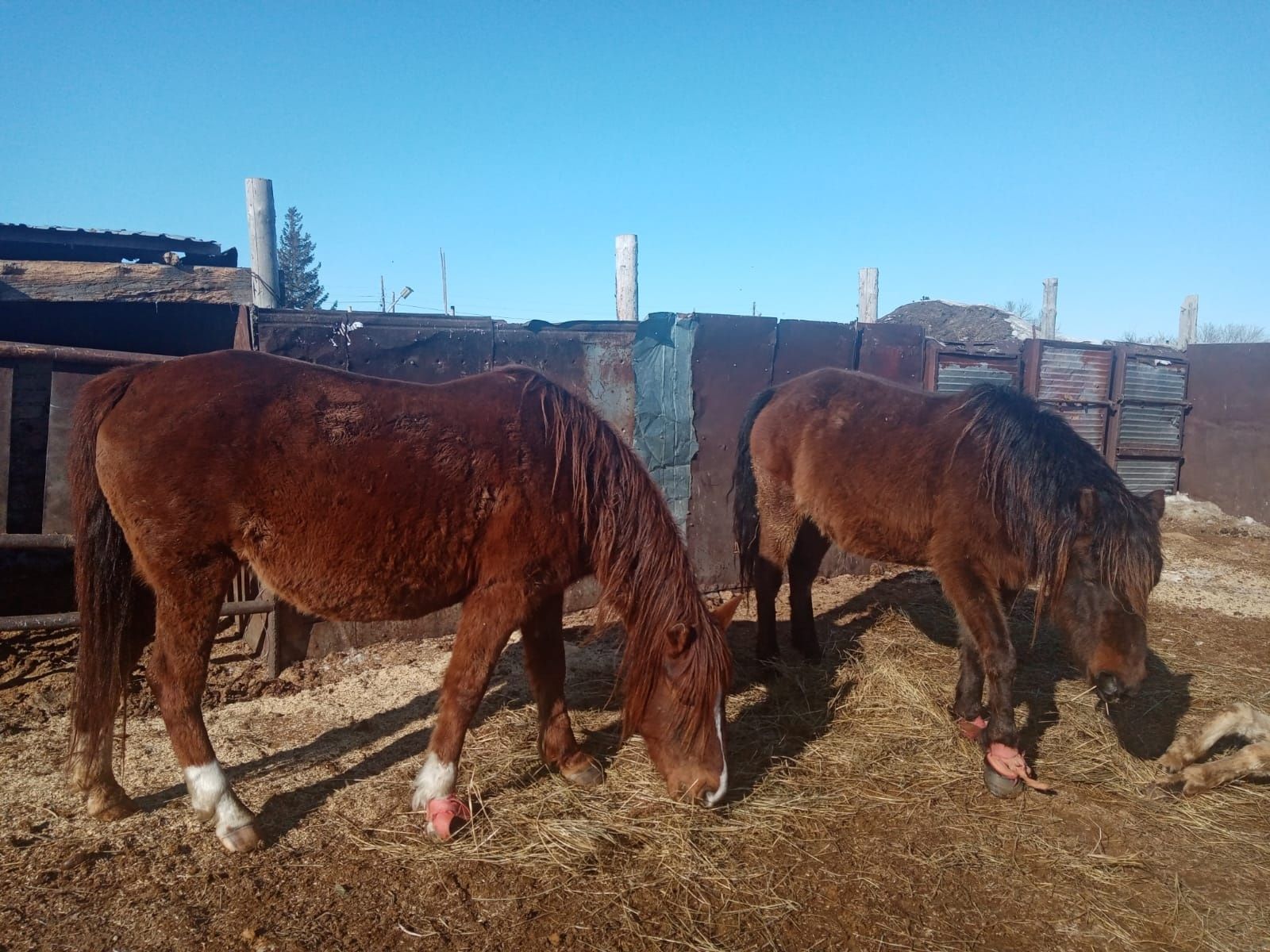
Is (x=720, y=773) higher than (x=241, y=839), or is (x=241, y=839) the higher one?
(x=720, y=773)

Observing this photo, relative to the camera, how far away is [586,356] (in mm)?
6020

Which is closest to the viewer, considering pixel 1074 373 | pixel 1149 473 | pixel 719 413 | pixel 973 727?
pixel 973 727

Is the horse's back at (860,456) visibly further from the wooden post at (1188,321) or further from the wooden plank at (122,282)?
the wooden post at (1188,321)

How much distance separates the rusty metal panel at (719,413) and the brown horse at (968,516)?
3.85ft

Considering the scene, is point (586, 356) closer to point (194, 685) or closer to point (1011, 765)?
point (194, 685)

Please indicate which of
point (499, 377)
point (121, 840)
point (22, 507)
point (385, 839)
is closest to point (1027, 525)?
point (499, 377)

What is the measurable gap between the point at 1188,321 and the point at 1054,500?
12910mm

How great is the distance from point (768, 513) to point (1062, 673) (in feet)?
7.44

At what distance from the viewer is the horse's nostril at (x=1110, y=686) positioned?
3.34m

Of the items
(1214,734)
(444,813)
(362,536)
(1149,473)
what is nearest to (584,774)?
(444,813)

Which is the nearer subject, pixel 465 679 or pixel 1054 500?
pixel 465 679

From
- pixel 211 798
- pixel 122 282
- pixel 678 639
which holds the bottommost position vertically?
pixel 211 798

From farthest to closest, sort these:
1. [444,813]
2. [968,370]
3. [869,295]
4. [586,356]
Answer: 1. [869,295]
2. [968,370]
3. [586,356]
4. [444,813]

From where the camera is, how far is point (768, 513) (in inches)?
204
